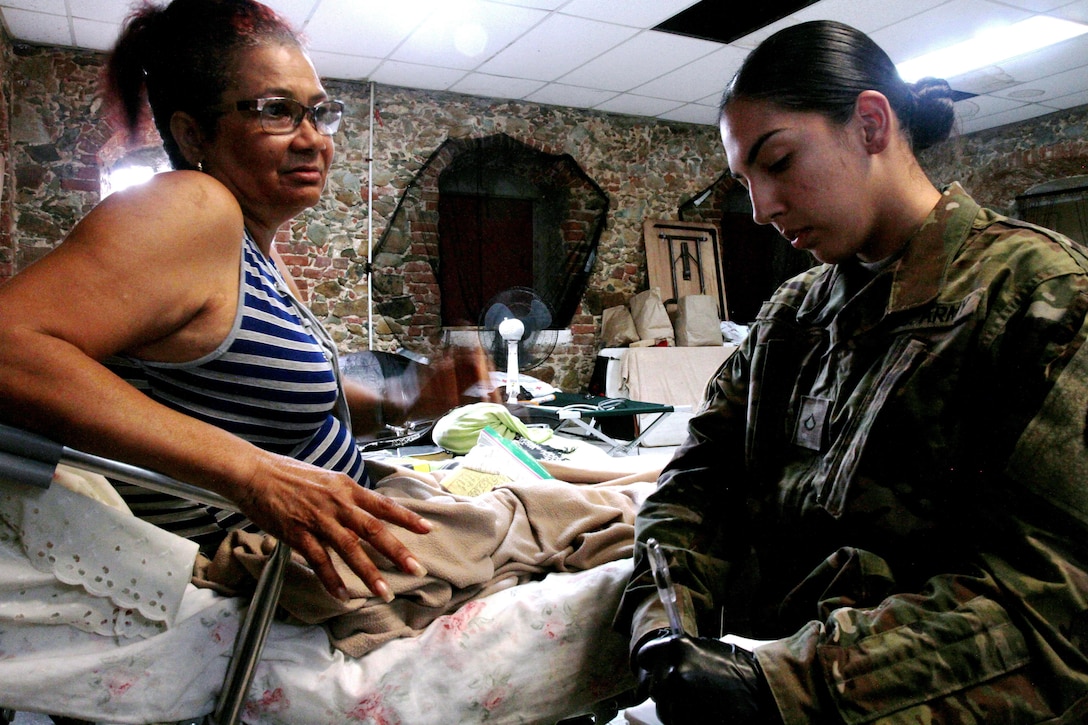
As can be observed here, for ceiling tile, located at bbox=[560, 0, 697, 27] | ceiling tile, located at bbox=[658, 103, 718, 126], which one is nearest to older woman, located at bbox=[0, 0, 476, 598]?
ceiling tile, located at bbox=[560, 0, 697, 27]

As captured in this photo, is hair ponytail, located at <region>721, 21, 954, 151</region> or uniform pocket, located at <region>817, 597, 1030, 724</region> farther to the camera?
hair ponytail, located at <region>721, 21, 954, 151</region>

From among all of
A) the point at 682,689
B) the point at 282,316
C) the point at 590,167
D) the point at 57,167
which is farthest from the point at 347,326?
the point at 682,689

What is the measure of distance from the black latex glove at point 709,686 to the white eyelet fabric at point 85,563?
2.13 ft

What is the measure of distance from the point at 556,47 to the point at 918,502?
5.06m

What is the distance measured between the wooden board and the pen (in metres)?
6.17

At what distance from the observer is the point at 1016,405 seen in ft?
2.98

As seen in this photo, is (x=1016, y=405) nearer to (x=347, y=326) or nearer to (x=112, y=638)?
(x=112, y=638)

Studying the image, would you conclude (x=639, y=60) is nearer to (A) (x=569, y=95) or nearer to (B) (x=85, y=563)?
(A) (x=569, y=95)

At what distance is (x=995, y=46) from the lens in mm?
5559

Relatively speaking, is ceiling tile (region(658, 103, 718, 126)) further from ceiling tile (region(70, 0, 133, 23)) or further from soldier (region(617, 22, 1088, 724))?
soldier (region(617, 22, 1088, 724))

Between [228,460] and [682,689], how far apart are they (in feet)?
2.05

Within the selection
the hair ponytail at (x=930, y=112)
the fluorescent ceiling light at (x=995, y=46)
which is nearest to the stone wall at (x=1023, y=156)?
the fluorescent ceiling light at (x=995, y=46)

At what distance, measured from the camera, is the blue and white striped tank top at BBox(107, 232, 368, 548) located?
41.2 inches

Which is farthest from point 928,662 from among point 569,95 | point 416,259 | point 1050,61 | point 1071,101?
point 1071,101
